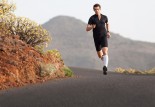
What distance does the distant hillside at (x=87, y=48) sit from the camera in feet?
250

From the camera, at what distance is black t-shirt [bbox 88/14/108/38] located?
1458 centimetres

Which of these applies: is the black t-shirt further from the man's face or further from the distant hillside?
the distant hillside

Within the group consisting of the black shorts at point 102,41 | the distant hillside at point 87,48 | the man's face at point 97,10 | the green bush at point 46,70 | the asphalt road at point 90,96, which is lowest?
the asphalt road at point 90,96

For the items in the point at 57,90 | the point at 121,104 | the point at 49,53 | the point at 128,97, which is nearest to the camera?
the point at 121,104

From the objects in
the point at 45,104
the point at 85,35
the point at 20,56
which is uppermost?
the point at 85,35

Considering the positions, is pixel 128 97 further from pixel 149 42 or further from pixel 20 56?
pixel 149 42

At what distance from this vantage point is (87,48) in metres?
94.2

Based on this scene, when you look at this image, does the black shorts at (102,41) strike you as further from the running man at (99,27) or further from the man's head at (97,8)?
the man's head at (97,8)

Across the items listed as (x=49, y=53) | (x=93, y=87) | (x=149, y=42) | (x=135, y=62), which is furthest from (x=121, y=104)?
(x=149, y=42)

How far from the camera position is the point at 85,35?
109m

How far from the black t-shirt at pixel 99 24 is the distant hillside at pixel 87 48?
5606cm

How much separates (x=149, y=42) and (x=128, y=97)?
301 ft

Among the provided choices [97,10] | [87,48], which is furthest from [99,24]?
[87,48]

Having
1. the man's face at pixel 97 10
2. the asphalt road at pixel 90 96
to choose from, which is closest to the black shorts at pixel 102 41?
the man's face at pixel 97 10
